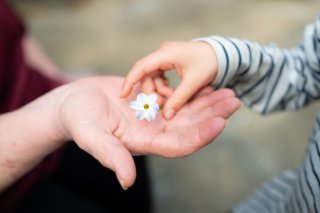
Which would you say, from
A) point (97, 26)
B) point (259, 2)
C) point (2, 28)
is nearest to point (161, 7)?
point (97, 26)

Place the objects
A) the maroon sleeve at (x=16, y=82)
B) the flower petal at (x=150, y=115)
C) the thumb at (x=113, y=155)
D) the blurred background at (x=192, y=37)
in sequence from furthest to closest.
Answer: the blurred background at (x=192, y=37)
the maroon sleeve at (x=16, y=82)
the flower petal at (x=150, y=115)
the thumb at (x=113, y=155)

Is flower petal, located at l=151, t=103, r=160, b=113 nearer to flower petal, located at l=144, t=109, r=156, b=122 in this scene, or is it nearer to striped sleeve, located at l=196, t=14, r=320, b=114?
flower petal, located at l=144, t=109, r=156, b=122

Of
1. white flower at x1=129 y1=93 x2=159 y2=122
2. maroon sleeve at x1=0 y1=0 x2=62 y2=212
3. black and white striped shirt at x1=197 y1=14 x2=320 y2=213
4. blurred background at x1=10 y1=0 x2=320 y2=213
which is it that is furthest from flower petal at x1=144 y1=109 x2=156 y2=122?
blurred background at x1=10 y1=0 x2=320 y2=213

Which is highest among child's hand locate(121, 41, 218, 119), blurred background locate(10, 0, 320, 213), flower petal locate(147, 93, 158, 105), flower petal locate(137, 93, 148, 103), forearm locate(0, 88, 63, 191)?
child's hand locate(121, 41, 218, 119)

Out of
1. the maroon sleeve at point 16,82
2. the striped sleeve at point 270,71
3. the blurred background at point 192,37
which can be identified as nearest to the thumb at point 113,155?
the striped sleeve at point 270,71

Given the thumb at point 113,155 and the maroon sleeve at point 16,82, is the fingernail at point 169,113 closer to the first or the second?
the thumb at point 113,155

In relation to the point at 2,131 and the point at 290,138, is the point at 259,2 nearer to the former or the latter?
the point at 290,138
